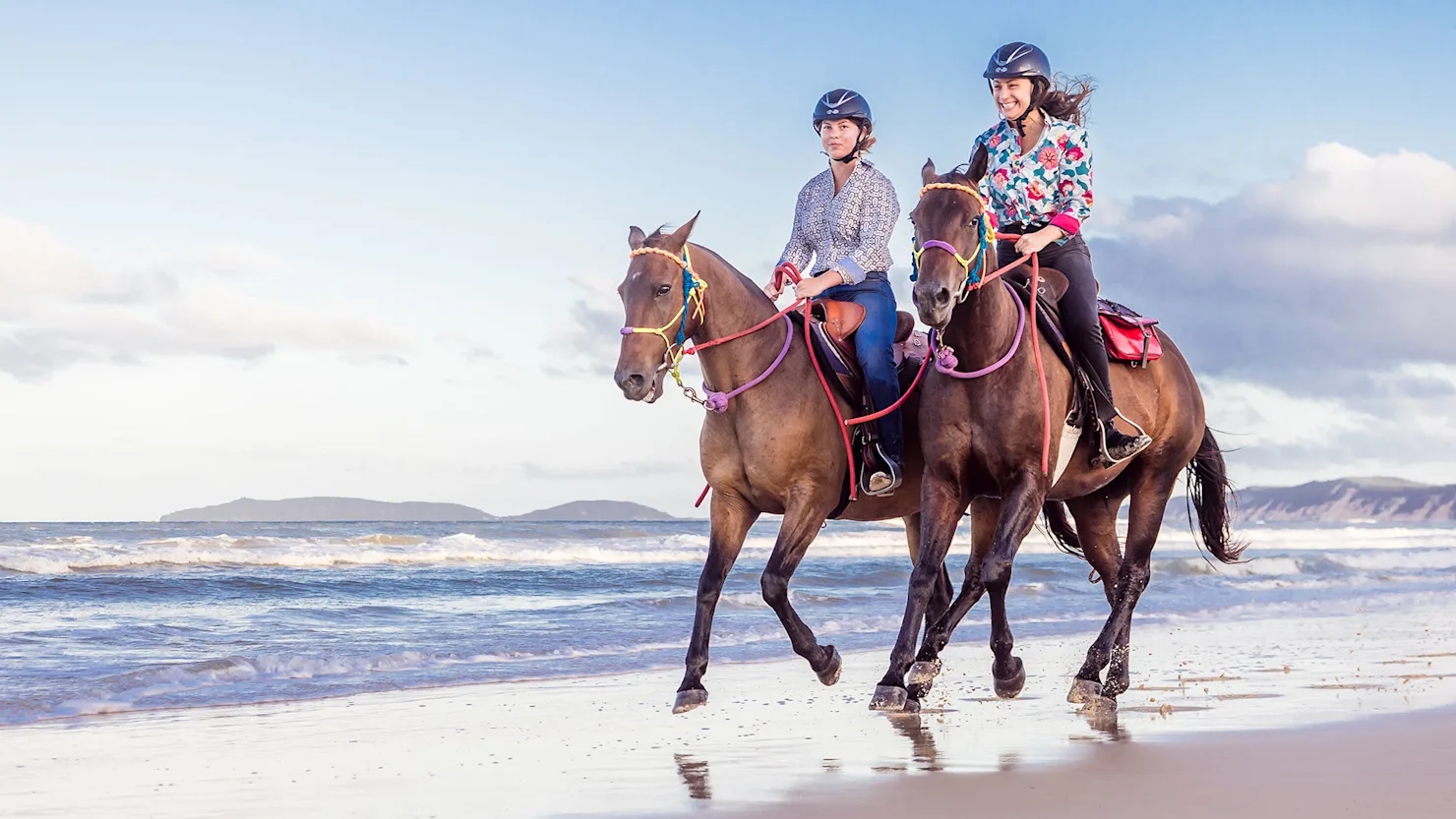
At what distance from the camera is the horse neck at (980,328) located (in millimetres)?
5652

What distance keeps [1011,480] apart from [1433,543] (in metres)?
38.6

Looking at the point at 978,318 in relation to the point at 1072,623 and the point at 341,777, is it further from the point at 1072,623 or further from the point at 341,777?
the point at 1072,623

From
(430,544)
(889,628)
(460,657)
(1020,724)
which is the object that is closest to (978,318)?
(1020,724)

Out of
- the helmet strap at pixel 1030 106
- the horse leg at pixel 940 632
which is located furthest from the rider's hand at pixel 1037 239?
the horse leg at pixel 940 632

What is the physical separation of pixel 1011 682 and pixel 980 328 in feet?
6.20

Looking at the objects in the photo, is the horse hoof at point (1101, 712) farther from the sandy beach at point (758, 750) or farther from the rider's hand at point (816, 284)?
the rider's hand at point (816, 284)

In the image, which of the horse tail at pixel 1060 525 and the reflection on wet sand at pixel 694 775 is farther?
the horse tail at pixel 1060 525

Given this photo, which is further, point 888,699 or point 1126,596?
point 1126,596

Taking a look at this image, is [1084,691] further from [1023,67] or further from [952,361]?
[1023,67]

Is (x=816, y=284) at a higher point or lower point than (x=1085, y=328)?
higher

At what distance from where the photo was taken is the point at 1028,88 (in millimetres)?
6113

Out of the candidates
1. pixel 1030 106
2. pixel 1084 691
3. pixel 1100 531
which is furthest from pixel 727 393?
pixel 1100 531

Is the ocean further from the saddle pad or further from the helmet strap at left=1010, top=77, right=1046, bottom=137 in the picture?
the helmet strap at left=1010, top=77, right=1046, bottom=137

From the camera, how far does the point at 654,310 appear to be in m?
5.73
